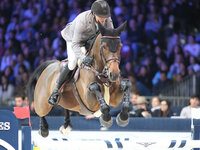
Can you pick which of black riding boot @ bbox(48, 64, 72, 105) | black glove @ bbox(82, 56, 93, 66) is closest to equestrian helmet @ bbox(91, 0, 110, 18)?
black glove @ bbox(82, 56, 93, 66)

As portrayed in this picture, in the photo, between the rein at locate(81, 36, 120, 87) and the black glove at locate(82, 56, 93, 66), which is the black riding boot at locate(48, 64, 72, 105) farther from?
the black glove at locate(82, 56, 93, 66)

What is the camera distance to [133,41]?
12.8m

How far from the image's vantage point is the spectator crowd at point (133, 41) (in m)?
12.0

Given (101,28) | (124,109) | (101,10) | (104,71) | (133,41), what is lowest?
(124,109)

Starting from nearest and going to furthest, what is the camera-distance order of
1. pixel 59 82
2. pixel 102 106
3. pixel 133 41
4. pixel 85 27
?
pixel 102 106, pixel 85 27, pixel 59 82, pixel 133 41

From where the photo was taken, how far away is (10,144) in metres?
4.69

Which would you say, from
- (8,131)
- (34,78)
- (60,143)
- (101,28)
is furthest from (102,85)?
(34,78)

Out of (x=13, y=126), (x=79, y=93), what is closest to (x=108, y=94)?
(x=79, y=93)

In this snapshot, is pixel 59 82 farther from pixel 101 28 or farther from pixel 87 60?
pixel 101 28

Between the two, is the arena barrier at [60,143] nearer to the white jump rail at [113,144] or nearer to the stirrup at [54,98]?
the white jump rail at [113,144]

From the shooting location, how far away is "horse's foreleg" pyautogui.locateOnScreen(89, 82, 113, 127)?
19.0ft

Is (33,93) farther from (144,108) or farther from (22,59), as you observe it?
(22,59)

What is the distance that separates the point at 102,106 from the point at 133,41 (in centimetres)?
714

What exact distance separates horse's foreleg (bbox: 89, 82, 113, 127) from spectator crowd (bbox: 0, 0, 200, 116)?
5353 millimetres
